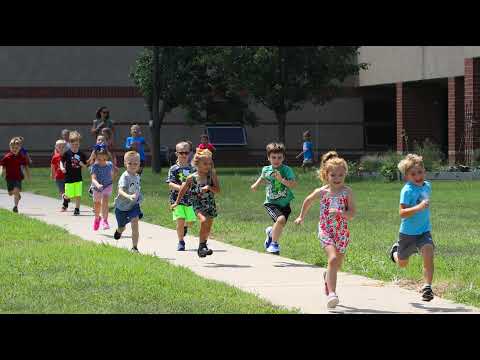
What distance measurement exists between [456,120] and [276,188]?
26483 mm

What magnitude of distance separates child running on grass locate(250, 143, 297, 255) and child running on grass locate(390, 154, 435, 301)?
10.9 feet

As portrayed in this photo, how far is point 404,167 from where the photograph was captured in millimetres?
10250

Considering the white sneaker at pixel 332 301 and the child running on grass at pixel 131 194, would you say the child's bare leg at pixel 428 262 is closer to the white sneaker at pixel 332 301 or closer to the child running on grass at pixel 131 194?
the white sneaker at pixel 332 301

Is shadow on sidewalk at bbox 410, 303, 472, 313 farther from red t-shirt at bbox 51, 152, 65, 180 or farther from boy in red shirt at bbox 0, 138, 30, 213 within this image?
red t-shirt at bbox 51, 152, 65, 180

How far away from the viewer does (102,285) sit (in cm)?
1089

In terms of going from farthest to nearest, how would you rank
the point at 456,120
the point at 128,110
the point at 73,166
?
the point at 128,110 → the point at 456,120 → the point at 73,166

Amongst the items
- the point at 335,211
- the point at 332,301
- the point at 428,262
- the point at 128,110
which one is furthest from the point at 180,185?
the point at 128,110

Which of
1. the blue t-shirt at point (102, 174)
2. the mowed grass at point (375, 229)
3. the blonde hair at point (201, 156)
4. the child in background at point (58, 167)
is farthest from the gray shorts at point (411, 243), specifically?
the child in background at point (58, 167)

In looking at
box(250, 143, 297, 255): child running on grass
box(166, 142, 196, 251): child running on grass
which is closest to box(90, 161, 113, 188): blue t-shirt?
box(166, 142, 196, 251): child running on grass

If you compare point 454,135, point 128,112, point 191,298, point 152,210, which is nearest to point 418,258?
point 191,298

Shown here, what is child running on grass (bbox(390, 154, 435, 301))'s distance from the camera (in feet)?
33.4

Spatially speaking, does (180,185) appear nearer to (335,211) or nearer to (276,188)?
(276,188)
